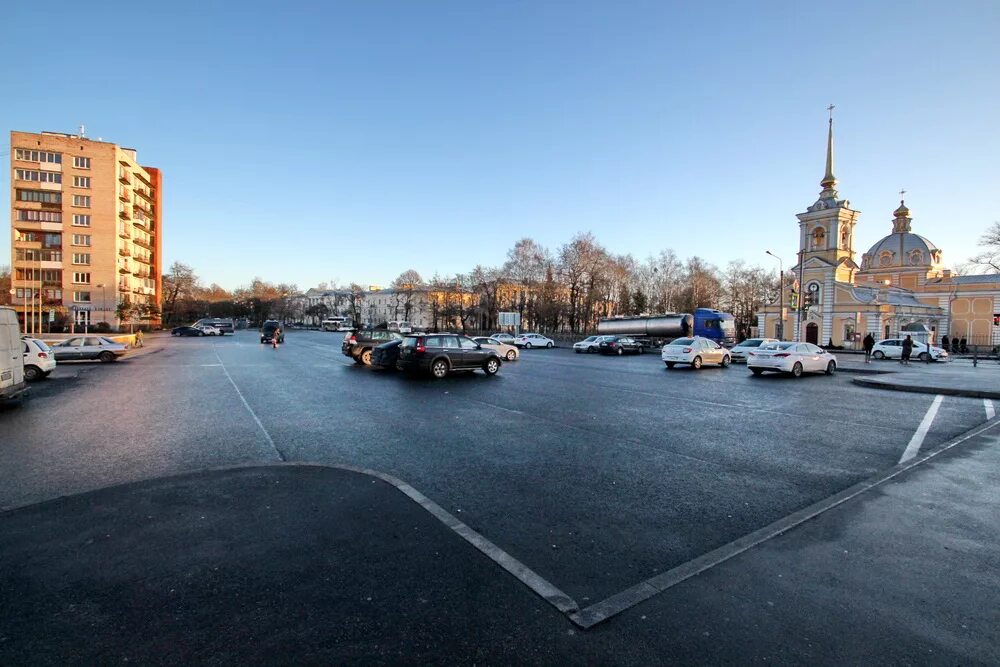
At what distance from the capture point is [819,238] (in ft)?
201

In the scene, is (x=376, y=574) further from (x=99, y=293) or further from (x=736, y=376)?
(x=99, y=293)

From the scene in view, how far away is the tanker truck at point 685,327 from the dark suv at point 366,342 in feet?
94.3

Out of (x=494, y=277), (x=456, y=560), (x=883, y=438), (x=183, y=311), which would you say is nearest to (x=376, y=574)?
(x=456, y=560)

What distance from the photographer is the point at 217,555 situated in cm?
406

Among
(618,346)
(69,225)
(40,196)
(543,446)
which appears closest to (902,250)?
(618,346)

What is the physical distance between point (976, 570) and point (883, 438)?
5997 millimetres

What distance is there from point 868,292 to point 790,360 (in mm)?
44158

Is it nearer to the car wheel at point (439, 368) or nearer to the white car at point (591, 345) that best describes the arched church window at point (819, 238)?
the white car at point (591, 345)

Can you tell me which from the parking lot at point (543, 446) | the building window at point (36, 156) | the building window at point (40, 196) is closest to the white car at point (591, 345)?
the parking lot at point (543, 446)

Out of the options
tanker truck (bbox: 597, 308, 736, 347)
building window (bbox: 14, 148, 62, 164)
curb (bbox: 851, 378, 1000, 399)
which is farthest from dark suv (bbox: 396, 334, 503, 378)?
building window (bbox: 14, 148, 62, 164)

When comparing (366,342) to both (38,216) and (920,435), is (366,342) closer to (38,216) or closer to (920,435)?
(920,435)

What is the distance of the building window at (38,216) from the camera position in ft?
198

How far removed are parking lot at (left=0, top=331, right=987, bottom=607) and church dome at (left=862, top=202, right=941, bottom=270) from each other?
69763 mm

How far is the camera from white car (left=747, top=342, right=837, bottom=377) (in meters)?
21.2
